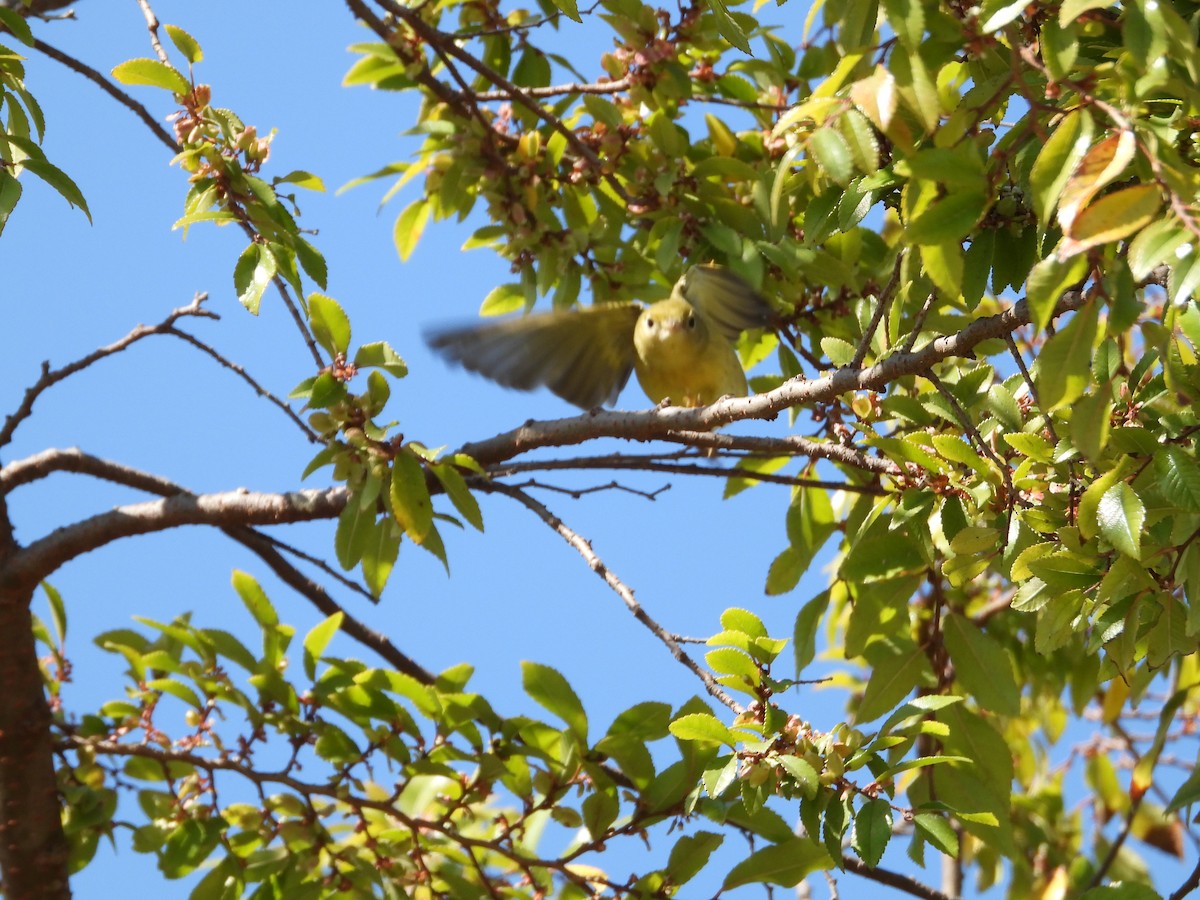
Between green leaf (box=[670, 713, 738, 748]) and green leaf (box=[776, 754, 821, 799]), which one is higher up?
green leaf (box=[670, 713, 738, 748])

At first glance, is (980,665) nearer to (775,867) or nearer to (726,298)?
(775,867)

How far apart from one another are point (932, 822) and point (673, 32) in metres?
2.26

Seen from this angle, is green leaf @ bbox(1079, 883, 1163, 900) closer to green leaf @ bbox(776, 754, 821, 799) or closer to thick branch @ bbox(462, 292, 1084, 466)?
green leaf @ bbox(776, 754, 821, 799)

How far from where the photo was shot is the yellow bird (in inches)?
154

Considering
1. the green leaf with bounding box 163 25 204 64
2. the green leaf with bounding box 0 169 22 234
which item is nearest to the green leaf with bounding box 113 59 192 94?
the green leaf with bounding box 163 25 204 64

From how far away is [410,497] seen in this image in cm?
261

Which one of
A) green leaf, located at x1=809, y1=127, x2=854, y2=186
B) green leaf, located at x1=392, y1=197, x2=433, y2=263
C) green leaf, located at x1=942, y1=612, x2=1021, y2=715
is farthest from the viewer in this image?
green leaf, located at x1=392, y1=197, x2=433, y2=263

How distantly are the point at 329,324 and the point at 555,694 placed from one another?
0.94 meters

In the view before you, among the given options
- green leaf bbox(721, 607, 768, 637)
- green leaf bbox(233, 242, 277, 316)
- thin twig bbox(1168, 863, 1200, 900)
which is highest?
green leaf bbox(233, 242, 277, 316)

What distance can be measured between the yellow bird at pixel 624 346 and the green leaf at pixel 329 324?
1222 mm

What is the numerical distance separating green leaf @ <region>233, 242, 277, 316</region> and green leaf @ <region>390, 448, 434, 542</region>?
43 cm

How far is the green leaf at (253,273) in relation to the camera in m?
2.65

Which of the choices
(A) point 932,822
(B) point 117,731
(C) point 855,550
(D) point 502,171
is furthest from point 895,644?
(B) point 117,731

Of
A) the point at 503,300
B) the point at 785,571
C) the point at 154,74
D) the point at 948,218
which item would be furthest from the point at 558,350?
the point at 948,218
